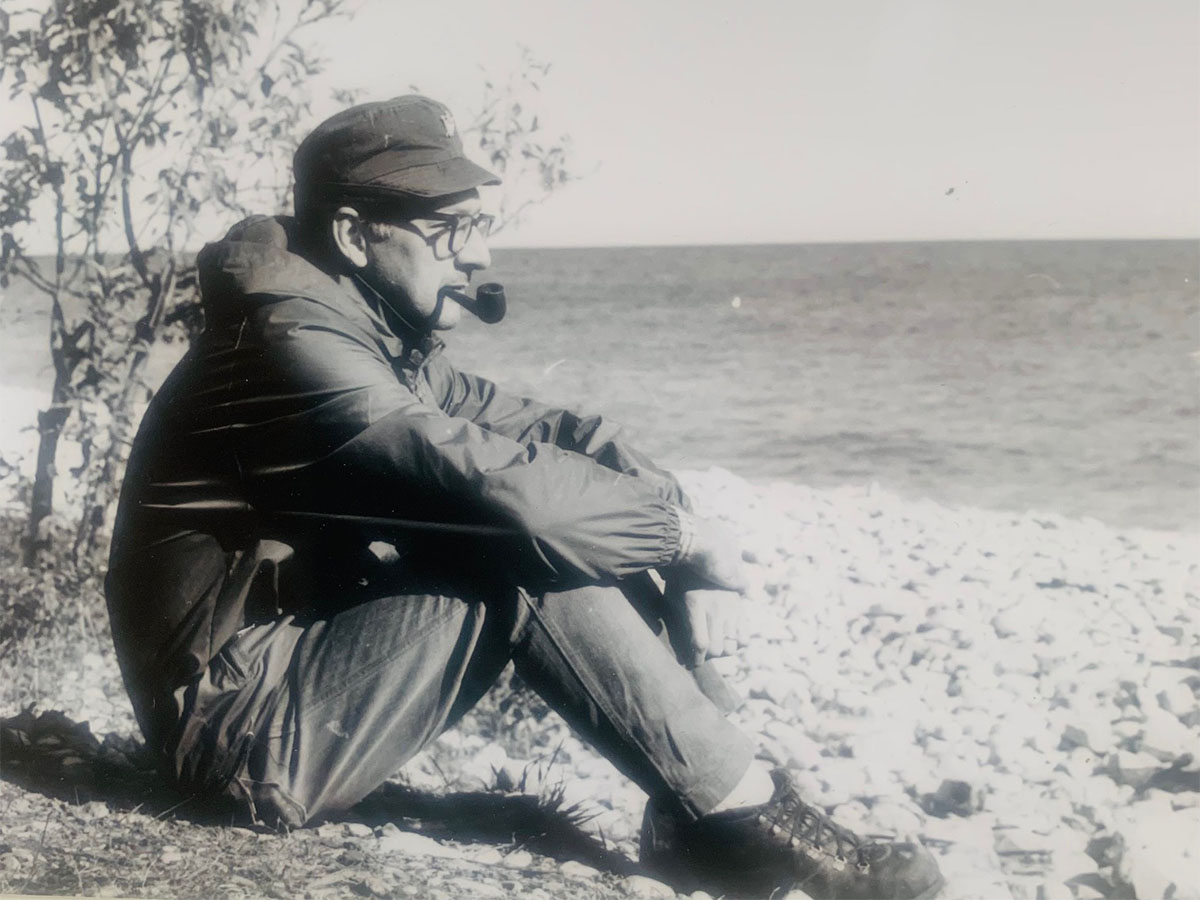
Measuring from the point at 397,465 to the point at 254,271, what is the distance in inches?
20.0

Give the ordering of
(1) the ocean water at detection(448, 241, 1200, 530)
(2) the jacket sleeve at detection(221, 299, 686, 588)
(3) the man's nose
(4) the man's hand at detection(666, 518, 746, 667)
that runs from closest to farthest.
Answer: (2) the jacket sleeve at detection(221, 299, 686, 588)
(4) the man's hand at detection(666, 518, 746, 667)
(3) the man's nose
(1) the ocean water at detection(448, 241, 1200, 530)

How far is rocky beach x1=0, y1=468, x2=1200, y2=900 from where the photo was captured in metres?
2.54

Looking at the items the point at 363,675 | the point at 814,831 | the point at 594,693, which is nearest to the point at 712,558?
the point at 594,693

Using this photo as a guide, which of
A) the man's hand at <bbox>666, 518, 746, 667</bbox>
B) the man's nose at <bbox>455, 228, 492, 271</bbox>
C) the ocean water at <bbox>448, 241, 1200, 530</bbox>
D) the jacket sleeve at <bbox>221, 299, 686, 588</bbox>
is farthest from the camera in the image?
the ocean water at <bbox>448, 241, 1200, 530</bbox>

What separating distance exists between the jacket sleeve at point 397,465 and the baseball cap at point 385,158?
0.30m

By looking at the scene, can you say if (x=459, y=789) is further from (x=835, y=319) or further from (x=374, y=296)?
(x=835, y=319)

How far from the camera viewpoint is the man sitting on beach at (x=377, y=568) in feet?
6.83

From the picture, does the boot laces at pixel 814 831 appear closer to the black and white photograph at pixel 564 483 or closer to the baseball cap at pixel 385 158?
the black and white photograph at pixel 564 483

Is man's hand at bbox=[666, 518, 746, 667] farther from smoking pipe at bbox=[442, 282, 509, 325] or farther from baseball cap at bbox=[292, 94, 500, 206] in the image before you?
baseball cap at bbox=[292, 94, 500, 206]

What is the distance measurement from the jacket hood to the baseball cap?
0.52ft

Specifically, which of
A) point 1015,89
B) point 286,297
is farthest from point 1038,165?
point 286,297

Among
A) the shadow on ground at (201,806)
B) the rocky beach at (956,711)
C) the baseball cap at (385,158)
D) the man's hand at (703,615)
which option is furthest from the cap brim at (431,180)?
the shadow on ground at (201,806)

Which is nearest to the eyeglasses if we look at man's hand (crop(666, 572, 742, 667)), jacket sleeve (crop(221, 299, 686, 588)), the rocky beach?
jacket sleeve (crop(221, 299, 686, 588))

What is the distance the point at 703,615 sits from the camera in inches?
91.4
